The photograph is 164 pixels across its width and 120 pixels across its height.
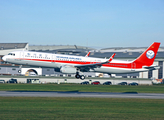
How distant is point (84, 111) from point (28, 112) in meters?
6.32

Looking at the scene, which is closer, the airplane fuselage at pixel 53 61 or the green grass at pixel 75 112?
the green grass at pixel 75 112

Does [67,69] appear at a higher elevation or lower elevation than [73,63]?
lower

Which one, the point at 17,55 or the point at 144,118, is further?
the point at 17,55

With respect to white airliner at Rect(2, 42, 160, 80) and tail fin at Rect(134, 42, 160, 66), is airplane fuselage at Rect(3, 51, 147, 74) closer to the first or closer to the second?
white airliner at Rect(2, 42, 160, 80)

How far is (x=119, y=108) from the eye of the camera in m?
32.8

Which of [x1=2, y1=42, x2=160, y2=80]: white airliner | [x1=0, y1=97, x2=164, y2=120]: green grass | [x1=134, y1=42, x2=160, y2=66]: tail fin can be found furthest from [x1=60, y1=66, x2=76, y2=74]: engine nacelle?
[x1=0, y1=97, x2=164, y2=120]: green grass

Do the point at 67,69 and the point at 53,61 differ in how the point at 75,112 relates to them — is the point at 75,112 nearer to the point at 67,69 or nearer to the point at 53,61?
the point at 67,69

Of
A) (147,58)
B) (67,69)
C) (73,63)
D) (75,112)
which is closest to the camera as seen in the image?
(75,112)

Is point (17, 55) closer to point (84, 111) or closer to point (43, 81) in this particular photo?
point (84, 111)

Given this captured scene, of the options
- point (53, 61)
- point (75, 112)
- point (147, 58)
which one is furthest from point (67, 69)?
point (75, 112)

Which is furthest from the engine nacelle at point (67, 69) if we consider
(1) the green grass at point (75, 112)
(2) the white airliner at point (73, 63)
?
(1) the green grass at point (75, 112)

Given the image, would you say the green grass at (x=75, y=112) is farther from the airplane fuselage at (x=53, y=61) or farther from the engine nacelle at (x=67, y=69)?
the airplane fuselage at (x=53, y=61)

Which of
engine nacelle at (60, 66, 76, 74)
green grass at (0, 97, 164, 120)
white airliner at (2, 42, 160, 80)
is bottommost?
green grass at (0, 97, 164, 120)

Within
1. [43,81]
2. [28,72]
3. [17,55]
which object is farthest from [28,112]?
[28,72]
